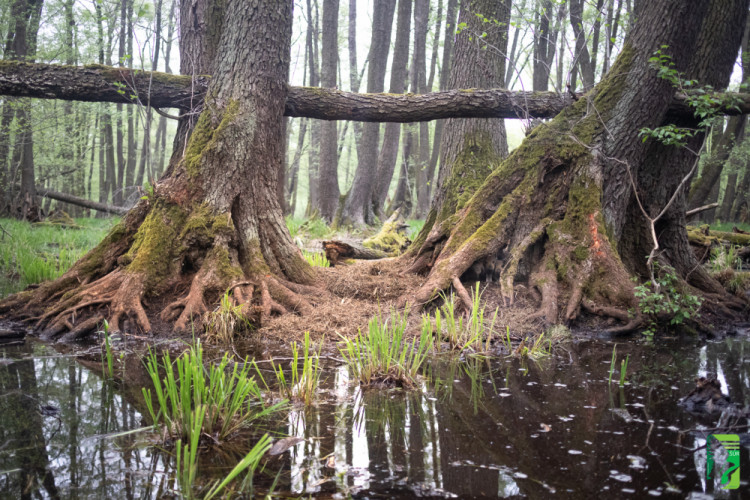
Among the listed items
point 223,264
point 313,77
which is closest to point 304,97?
point 223,264

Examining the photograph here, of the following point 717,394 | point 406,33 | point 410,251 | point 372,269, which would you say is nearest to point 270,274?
point 372,269

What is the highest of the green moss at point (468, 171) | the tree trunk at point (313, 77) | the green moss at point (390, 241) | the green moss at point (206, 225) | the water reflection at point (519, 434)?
the tree trunk at point (313, 77)

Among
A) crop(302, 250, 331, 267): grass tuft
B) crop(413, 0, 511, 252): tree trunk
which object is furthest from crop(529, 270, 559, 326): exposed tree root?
crop(302, 250, 331, 267): grass tuft

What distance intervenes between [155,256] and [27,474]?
11.0 feet

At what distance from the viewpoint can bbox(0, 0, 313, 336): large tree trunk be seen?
5.17m

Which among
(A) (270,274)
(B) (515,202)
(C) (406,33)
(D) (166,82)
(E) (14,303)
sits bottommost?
(E) (14,303)

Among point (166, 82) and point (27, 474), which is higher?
point (166, 82)

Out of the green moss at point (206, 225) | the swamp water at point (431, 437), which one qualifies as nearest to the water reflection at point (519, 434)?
the swamp water at point (431, 437)

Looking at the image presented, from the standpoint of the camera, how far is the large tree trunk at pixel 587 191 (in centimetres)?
543

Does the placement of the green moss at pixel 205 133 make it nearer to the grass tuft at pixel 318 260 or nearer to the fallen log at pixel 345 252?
the grass tuft at pixel 318 260

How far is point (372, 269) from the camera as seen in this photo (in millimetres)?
7117

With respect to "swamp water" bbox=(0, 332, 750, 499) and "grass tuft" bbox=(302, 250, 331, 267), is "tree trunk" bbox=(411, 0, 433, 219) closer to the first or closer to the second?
"grass tuft" bbox=(302, 250, 331, 267)

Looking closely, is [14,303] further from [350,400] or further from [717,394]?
[717,394]

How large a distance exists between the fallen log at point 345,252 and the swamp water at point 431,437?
4708 millimetres
